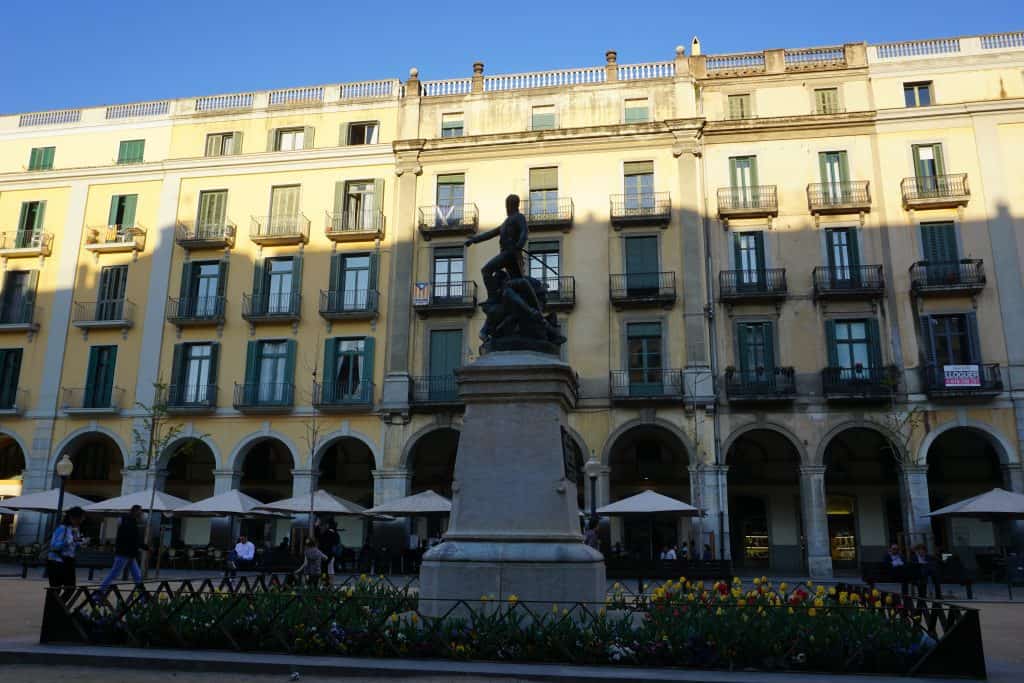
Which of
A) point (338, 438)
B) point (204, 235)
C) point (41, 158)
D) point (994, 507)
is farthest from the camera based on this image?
point (41, 158)

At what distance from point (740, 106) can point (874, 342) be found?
34.5 feet

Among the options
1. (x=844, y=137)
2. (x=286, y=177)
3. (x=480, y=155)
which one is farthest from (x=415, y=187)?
(x=844, y=137)

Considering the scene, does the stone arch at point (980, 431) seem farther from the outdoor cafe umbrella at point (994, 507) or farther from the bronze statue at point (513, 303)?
the bronze statue at point (513, 303)

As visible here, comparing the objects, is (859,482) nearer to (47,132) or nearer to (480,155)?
(480,155)

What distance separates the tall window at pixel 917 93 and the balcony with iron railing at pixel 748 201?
20.1 ft

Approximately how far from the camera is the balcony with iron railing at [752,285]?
98.7 ft

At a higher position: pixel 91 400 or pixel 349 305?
pixel 349 305

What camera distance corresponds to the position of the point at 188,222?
116 ft

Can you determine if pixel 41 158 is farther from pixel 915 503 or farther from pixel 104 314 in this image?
pixel 915 503

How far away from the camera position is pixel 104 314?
34844 millimetres

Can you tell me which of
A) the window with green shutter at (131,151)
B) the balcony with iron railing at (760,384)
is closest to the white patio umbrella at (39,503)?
the window with green shutter at (131,151)

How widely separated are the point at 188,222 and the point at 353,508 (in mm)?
15060

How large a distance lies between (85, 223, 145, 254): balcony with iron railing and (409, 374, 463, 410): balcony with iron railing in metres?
13.6

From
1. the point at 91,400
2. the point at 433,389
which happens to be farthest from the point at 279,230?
the point at 91,400
